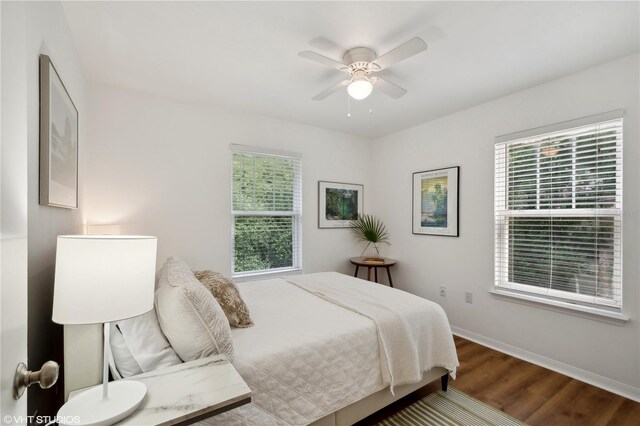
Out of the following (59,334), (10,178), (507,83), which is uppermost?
(507,83)

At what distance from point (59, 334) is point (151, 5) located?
6.44 feet

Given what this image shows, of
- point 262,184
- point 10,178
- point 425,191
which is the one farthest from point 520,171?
point 10,178

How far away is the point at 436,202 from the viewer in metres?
3.53

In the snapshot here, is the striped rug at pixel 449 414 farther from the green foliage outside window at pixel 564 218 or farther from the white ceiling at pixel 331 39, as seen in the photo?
the white ceiling at pixel 331 39

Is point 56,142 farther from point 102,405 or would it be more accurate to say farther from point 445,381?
point 445,381

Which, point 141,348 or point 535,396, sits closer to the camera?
point 141,348

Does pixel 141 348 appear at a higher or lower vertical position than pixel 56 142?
lower

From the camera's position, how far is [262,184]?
11.6 feet

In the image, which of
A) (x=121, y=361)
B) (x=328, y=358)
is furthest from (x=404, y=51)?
(x=121, y=361)

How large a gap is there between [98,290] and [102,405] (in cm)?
39

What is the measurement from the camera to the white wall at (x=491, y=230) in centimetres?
217

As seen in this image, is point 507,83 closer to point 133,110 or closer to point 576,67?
point 576,67

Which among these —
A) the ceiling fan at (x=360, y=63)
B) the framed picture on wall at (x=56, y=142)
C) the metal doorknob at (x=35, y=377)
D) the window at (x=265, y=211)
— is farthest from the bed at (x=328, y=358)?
the ceiling fan at (x=360, y=63)

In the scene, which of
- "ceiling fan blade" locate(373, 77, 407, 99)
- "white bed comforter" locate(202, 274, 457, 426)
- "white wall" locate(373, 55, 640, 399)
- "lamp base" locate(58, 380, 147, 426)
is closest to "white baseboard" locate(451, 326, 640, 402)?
"white wall" locate(373, 55, 640, 399)
